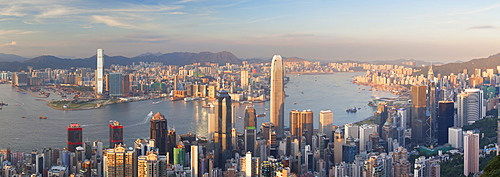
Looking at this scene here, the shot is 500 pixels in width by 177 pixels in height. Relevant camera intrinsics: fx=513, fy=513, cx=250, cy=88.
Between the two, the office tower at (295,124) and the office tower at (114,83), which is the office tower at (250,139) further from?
the office tower at (114,83)

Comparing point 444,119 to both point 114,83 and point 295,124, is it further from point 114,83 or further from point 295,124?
point 114,83

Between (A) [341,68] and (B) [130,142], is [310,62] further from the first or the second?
(B) [130,142]

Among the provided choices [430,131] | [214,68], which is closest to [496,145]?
[430,131]

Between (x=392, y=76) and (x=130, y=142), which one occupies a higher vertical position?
(x=392, y=76)

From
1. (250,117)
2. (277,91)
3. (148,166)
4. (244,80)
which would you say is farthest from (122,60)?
(148,166)

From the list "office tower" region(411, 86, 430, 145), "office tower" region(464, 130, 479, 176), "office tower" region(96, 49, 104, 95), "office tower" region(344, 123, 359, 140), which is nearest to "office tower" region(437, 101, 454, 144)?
"office tower" region(411, 86, 430, 145)

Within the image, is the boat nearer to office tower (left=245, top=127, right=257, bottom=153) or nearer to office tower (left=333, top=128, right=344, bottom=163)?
office tower (left=333, top=128, right=344, bottom=163)
